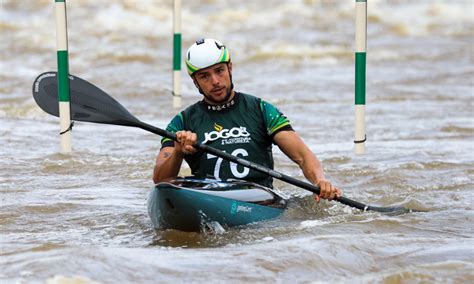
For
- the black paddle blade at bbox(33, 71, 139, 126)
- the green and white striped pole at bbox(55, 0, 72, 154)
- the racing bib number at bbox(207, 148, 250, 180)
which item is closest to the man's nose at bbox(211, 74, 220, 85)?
the racing bib number at bbox(207, 148, 250, 180)

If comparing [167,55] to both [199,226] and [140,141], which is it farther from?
[199,226]

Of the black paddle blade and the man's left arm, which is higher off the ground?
the black paddle blade

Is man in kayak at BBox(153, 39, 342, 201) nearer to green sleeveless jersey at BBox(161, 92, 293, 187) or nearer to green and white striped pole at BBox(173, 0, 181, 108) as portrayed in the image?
green sleeveless jersey at BBox(161, 92, 293, 187)

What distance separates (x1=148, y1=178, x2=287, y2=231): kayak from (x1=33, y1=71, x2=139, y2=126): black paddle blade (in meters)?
0.65

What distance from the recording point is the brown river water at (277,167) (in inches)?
202

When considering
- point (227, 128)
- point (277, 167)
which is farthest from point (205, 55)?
point (277, 167)

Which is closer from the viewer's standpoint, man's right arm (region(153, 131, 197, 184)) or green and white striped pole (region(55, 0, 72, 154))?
man's right arm (region(153, 131, 197, 184))

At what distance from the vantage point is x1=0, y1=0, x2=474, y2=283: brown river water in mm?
5141

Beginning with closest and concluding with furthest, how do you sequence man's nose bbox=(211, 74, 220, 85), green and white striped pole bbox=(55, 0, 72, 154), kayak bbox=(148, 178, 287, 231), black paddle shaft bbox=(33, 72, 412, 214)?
kayak bbox=(148, 178, 287, 231), black paddle shaft bbox=(33, 72, 412, 214), man's nose bbox=(211, 74, 220, 85), green and white striped pole bbox=(55, 0, 72, 154)

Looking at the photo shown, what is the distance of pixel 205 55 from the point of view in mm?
6137

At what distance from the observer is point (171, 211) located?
19.0ft

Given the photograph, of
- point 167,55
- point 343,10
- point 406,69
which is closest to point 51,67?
point 167,55

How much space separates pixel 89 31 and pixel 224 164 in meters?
16.1

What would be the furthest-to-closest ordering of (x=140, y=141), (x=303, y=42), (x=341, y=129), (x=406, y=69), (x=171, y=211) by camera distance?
(x=303, y=42), (x=406, y=69), (x=341, y=129), (x=140, y=141), (x=171, y=211)
